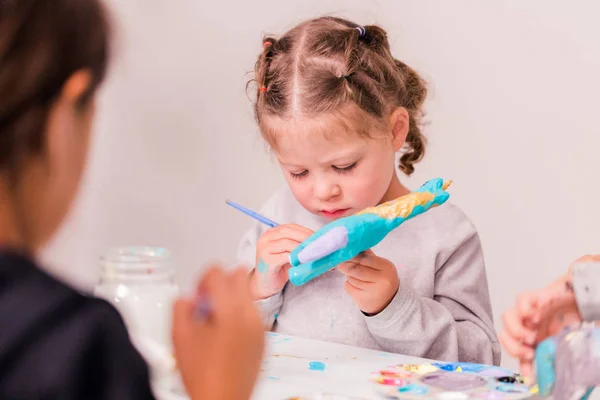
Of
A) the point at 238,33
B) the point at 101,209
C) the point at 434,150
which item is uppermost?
the point at 238,33

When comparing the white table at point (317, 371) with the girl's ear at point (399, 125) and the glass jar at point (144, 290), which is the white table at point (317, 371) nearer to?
the glass jar at point (144, 290)

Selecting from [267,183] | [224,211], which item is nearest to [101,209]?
[224,211]

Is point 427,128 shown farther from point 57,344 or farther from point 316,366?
point 57,344

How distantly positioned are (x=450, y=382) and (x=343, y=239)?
19 cm

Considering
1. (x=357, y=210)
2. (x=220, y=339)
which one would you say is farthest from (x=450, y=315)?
(x=220, y=339)

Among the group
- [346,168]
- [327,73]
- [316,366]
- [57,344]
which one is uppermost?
[327,73]

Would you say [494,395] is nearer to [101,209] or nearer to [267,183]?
[267,183]

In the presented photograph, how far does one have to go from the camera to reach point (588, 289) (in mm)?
705

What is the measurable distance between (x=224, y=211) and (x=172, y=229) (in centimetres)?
16

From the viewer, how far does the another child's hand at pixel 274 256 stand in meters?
1.00

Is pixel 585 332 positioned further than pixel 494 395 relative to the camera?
No

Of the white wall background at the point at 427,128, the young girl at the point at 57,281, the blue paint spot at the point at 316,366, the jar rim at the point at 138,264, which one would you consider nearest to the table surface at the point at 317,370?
the blue paint spot at the point at 316,366

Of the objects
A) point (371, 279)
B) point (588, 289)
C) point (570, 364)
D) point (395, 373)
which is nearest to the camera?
point (570, 364)

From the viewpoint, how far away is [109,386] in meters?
0.44
